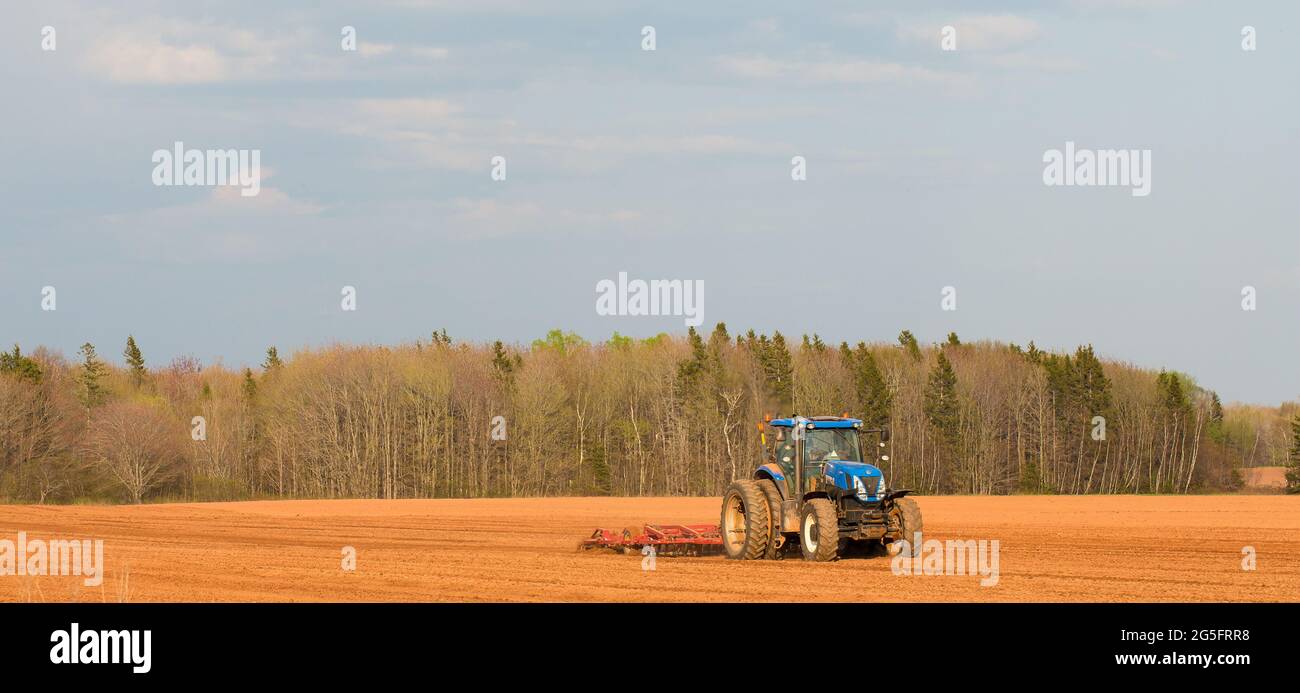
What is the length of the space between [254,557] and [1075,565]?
14.6 m

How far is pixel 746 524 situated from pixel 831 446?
191cm

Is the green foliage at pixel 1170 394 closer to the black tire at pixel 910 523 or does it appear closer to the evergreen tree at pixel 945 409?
the evergreen tree at pixel 945 409

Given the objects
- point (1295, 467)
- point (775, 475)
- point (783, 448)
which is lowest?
point (1295, 467)

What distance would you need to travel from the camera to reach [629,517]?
4425 cm

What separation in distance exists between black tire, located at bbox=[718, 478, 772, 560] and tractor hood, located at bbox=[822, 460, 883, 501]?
4.44 feet

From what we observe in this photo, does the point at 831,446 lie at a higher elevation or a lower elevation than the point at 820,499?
higher

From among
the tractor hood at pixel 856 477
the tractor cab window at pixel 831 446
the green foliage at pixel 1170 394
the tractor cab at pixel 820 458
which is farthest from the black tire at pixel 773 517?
the green foliage at pixel 1170 394

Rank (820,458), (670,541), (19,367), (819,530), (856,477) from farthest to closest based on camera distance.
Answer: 1. (19,367)
2. (670,541)
3. (820,458)
4. (856,477)
5. (819,530)

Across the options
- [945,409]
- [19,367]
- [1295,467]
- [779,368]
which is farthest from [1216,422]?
[19,367]

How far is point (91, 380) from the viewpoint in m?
80.9

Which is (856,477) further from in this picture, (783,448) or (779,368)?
(779,368)

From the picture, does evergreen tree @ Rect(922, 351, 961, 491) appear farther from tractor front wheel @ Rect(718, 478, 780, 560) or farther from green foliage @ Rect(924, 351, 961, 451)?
tractor front wheel @ Rect(718, 478, 780, 560)

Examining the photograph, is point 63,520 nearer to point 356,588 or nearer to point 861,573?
point 356,588
